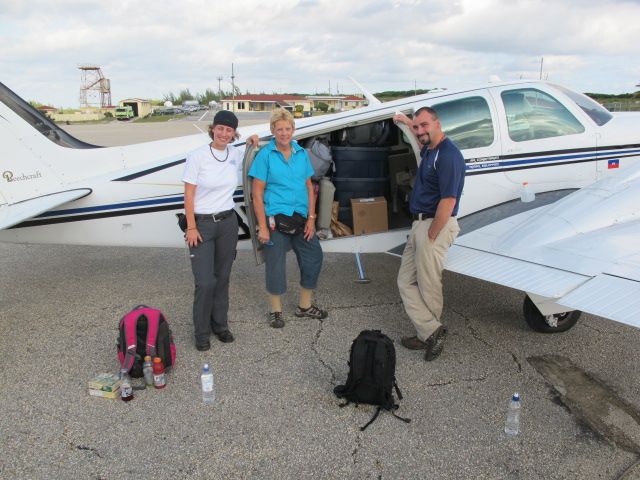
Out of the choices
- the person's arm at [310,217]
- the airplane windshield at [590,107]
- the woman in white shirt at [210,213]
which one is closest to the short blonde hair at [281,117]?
the woman in white shirt at [210,213]

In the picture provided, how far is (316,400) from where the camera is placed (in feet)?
12.0

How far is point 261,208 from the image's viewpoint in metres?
4.40

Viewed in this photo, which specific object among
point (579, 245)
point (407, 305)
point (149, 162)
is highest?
point (149, 162)

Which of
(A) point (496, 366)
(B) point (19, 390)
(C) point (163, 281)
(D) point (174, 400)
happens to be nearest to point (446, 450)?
(A) point (496, 366)

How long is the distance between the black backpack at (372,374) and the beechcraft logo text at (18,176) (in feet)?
11.7

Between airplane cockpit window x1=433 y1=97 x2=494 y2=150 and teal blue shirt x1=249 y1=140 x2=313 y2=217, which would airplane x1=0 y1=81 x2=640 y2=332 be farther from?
teal blue shirt x1=249 y1=140 x2=313 y2=217

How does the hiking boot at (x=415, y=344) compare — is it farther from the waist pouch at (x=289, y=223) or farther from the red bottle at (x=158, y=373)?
the red bottle at (x=158, y=373)

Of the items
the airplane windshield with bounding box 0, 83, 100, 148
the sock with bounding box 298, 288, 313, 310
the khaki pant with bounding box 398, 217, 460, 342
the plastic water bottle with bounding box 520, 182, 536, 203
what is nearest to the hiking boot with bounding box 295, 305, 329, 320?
the sock with bounding box 298, 288, 313, 310

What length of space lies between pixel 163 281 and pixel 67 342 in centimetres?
174

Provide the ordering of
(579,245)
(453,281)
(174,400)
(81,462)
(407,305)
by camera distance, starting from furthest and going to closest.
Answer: (453,281) < (407,305) < (579,245) < (174,400) < (81,462)

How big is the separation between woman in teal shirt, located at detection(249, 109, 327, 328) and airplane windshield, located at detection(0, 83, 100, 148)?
2275 mm

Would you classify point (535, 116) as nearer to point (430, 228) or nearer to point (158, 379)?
point (430, 228)

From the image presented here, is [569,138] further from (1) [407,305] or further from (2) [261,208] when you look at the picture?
(2) [261,208]

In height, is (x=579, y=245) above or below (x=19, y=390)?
above
